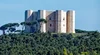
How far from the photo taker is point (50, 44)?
208 ft

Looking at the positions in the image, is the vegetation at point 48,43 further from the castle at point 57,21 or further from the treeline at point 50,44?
the castle at point 57,21

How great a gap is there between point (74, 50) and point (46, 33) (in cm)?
1136

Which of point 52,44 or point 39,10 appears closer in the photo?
point 52,44

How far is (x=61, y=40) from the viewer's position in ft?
214

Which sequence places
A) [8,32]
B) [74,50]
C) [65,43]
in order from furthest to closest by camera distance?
1. [8,32]
2. [65,43]
3. [74,50]

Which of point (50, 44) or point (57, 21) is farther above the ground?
point (57, 21)

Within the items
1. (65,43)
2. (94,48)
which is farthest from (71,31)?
(94,48)

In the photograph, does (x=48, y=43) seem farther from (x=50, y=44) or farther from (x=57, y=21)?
(x=57, y=21)

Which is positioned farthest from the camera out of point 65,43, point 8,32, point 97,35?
point 8,32

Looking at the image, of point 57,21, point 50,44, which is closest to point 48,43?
point 50,44

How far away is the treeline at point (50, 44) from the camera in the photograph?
5691cm

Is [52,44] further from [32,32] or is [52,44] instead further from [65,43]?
[32,32]

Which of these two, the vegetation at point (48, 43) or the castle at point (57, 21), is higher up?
the castle at point (57, 21)

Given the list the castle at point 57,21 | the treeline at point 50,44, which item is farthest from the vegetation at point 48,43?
the castle at point 57,21
